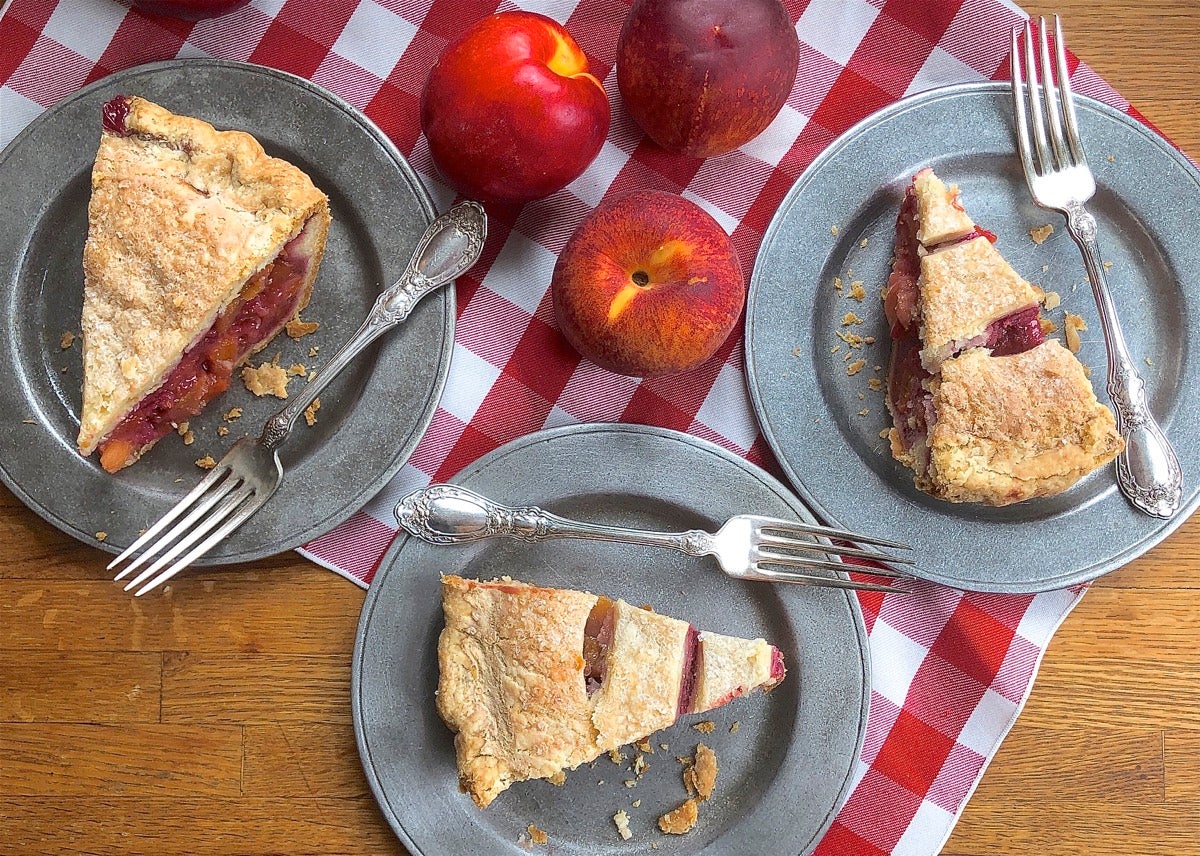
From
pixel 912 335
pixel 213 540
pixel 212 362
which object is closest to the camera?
pixel 213 540

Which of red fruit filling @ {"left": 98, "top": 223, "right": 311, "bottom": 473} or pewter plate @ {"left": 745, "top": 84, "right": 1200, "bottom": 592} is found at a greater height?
pewter plate @ {"left": 745, "top": 84, "right": 1200, "bottom": 592}

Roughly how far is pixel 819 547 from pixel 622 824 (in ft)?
2.89

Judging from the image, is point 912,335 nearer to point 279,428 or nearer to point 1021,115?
point 1021,115

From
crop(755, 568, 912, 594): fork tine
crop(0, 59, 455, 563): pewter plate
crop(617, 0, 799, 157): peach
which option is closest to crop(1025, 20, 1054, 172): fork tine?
crop(617, 0, 799, 157): peach

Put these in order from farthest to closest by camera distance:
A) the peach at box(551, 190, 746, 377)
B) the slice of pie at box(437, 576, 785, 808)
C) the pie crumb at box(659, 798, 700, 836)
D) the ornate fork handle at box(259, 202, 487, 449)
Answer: the pie crumb at box(659, 798, 700, 836) → the ornate fork handle at box(259, 202, 487, 449) → the slice of pie at box(437, 576, 785, 808) → the peach at box(551, 190, 746, 377)

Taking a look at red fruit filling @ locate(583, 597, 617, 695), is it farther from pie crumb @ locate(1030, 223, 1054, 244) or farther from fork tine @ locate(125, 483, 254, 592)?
pie crumb @ locate(1030, 223, 1054, 244)

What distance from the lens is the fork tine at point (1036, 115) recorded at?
2441 mm

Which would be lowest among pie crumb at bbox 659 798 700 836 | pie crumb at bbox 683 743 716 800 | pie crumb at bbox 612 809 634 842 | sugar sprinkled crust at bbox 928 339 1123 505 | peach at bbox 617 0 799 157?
pie crumb at bbox 612 809 634 842

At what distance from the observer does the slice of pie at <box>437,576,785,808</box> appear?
7.41 ft

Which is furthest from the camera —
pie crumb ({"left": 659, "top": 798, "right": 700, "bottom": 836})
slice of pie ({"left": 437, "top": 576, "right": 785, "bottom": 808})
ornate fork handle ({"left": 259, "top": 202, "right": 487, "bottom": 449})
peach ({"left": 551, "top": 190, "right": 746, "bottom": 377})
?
pie crumb ({"left": 659, "top": 798, "right": 700, "bottom": 836})

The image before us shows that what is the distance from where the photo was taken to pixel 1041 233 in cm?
254

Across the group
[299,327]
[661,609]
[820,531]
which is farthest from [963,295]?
[299,327]

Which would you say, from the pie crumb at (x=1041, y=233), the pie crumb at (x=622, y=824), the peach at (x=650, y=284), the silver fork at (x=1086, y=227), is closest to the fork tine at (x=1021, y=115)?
the silver fork at (x=1086, y=227)

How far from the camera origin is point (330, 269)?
250 cm
